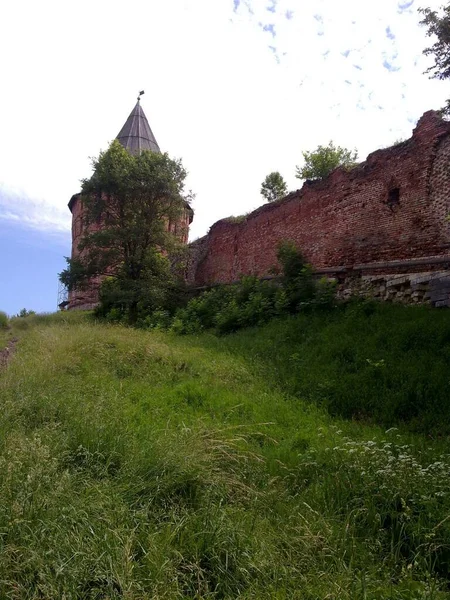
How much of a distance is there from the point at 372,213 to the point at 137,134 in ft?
70.3

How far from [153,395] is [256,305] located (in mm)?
5214

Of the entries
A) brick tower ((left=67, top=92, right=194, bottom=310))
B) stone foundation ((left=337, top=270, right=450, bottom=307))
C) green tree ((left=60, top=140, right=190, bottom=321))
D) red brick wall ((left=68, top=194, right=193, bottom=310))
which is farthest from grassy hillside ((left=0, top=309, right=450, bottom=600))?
brick tower ((left=67, top=92, right=194, bottom=310))

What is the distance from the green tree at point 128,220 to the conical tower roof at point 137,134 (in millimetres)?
11512

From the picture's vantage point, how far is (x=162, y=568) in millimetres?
2223

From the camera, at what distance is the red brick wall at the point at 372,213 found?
8.61 metres

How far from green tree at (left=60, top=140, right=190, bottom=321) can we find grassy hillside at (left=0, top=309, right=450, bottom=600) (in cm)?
988

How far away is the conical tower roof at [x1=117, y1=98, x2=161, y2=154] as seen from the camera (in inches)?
1062

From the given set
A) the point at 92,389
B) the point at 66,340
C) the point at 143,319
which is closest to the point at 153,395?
the point at 92,389

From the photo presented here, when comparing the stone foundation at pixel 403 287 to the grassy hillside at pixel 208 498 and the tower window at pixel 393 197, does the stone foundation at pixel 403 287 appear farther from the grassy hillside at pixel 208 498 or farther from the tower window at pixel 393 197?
the grassy hillside at pixel 208 498

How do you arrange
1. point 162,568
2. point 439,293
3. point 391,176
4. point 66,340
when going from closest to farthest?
1. point 162,568
2. point 439,293
3. point 66,340
4. point 391,176

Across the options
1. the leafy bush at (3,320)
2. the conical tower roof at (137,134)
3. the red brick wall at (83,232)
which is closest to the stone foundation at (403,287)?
the red brick wall at (83,232)

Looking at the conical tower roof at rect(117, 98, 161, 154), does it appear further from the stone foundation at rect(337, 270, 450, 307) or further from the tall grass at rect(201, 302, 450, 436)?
the tall grass at rect(201, 302, 450, 436)

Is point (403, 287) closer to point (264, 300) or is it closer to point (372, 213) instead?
point (372, 213)

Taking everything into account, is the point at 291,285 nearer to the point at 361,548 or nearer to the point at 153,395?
the point at 153,395
